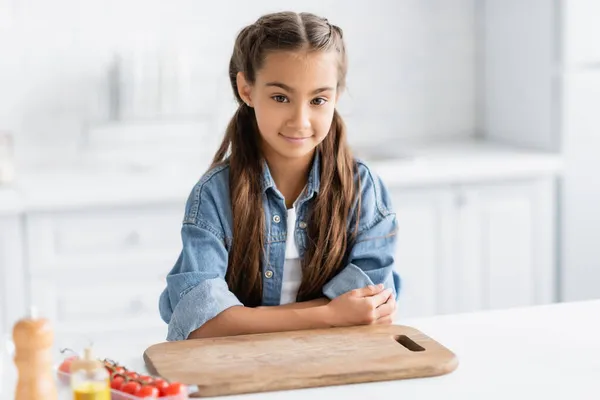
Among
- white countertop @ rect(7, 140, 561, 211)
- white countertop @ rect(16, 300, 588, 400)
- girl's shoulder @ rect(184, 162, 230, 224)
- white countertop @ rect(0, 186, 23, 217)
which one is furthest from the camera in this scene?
white countertop @ rect(7, 140, 561, 211)

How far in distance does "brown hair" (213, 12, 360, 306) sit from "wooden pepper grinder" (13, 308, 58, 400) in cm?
58

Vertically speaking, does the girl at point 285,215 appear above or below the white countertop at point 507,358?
above

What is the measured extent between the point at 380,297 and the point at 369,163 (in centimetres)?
161

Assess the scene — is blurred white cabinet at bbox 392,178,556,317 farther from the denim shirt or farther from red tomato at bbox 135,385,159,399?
red tomato at bbox 135,385,159,399

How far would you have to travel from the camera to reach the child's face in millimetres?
1897

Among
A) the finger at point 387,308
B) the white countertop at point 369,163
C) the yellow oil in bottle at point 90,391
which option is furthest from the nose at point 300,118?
the white countertop at point 369,163

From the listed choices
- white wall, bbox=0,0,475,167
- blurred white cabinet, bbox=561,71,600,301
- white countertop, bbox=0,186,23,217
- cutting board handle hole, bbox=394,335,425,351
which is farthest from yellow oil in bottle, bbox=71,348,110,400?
blurred white cabinet, bbox=561,71,600,301

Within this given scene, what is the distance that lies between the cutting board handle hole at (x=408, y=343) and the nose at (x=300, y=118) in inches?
15.5

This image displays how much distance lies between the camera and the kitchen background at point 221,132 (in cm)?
323

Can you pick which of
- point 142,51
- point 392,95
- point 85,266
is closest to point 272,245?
point 85,266

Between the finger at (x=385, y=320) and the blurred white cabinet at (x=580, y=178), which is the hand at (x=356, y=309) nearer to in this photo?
the finger at (x=385, y=320)

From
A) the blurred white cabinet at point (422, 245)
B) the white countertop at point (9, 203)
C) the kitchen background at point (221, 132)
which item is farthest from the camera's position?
the blurred white cabinet at point (422, 245)

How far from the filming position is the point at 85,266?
10.4ft

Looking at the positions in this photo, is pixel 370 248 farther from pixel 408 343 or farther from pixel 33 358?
pixel 33 358
